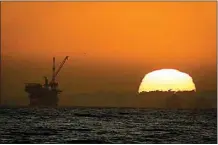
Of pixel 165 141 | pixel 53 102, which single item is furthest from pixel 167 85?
pixel 53 102

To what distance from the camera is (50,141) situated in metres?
37.7

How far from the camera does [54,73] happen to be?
14525 centimetres

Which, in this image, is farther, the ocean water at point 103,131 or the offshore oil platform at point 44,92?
the offshore oil platform at point 44,92

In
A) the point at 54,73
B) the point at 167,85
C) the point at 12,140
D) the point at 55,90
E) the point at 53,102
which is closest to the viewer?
the point at 12,140

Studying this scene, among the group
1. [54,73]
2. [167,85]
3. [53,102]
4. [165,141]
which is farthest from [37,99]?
[165,141]

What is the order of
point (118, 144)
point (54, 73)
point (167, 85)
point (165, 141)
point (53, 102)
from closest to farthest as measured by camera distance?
point (118, 144)
point (165, 141)
point (167, 85)
point (54, 73)
point (53, 102)

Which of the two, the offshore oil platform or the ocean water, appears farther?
the offshore oil platform

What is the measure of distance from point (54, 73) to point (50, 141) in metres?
108

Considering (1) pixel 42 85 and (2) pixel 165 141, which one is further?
(1) pixel 42 85

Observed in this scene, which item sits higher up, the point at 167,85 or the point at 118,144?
the point at 167,85

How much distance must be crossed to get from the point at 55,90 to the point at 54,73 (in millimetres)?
24970

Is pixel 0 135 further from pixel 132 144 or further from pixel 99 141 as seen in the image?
pixel 132 144

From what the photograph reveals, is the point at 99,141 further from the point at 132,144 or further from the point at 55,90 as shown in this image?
the point at 55,90

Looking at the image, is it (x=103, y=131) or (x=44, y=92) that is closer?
(x=103, y=131)
